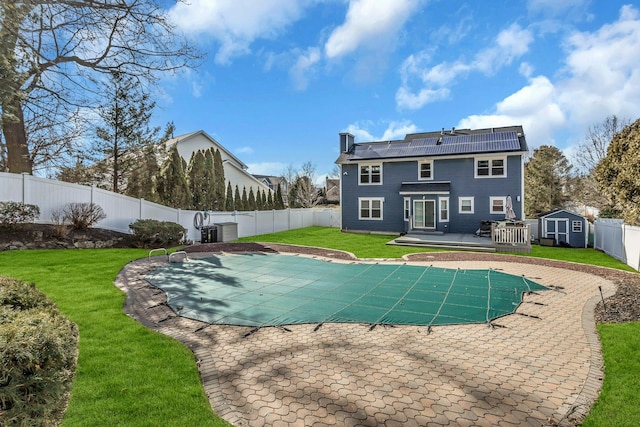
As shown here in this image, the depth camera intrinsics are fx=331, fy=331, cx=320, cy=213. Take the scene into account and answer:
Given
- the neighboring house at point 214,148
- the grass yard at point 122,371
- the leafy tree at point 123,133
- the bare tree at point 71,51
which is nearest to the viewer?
the grass yard at point 122,371

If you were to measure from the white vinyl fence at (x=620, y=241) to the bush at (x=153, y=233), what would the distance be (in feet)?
60.3

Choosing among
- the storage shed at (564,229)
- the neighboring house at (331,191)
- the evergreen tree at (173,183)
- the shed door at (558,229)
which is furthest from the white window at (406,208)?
the neighboring house at (331,191)

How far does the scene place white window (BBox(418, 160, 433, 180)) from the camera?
23.4m

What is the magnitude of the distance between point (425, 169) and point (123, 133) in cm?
1937

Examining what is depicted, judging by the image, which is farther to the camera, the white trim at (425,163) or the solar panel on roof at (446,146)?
the white trim at (425,163)

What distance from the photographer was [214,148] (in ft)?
104

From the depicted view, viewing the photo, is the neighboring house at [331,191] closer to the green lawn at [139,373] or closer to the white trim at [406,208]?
the white trim at [406,208]

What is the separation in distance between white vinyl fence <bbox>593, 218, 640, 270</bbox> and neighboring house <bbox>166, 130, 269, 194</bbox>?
80.4 ft

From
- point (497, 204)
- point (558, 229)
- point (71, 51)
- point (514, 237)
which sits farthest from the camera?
point (497, 204)

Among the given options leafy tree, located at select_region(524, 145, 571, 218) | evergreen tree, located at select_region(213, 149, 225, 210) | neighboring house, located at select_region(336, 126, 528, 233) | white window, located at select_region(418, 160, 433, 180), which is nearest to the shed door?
neighboring house, located at select_region(336, 126, 528, 233)

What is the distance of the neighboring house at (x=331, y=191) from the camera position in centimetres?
5297

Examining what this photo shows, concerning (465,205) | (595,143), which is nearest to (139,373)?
(465,205)

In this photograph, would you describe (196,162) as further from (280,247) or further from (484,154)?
(484,154)

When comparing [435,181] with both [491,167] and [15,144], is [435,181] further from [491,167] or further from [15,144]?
[15,144]
